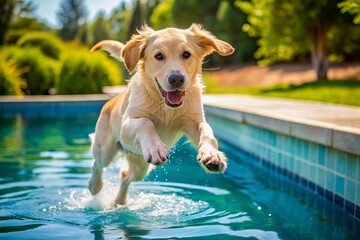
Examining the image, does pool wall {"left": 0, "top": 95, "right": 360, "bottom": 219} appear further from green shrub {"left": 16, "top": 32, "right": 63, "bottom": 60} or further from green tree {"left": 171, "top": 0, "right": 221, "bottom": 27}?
green tree {"left": 171, "top": 0, "right": 221, "bottom": 27}

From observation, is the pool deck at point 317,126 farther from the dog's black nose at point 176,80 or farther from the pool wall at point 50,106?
the pool wall at point 50,106

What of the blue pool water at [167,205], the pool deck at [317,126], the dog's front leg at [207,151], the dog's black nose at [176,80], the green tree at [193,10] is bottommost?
the blue pool water at [167,205]

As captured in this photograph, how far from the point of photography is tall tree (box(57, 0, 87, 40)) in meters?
75.4

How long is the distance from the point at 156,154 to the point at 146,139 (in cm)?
22

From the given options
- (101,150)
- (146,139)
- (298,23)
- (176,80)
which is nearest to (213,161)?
(146,139)

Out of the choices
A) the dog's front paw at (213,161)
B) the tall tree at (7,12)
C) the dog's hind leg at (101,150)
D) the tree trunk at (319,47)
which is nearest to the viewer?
the dog's front paw at (213,161)

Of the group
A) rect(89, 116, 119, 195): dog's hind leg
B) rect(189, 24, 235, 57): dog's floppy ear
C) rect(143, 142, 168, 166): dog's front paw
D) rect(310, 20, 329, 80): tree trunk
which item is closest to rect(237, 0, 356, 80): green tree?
rect(310, 20, 329, 80): tree trunk

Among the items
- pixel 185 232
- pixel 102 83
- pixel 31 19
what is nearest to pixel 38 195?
pixel 185 232

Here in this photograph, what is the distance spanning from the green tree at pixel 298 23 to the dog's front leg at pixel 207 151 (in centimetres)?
1484

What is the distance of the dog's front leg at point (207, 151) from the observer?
324 centimetres

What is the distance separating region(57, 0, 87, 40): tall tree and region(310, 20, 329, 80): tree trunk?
58.4 m

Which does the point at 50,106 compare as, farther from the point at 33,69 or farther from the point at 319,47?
the point at 319,47

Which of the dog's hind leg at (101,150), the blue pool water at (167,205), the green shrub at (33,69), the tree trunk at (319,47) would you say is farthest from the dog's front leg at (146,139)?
the tree trunk at (319,47)

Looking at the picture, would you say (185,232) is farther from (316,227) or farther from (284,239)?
(316,227)
